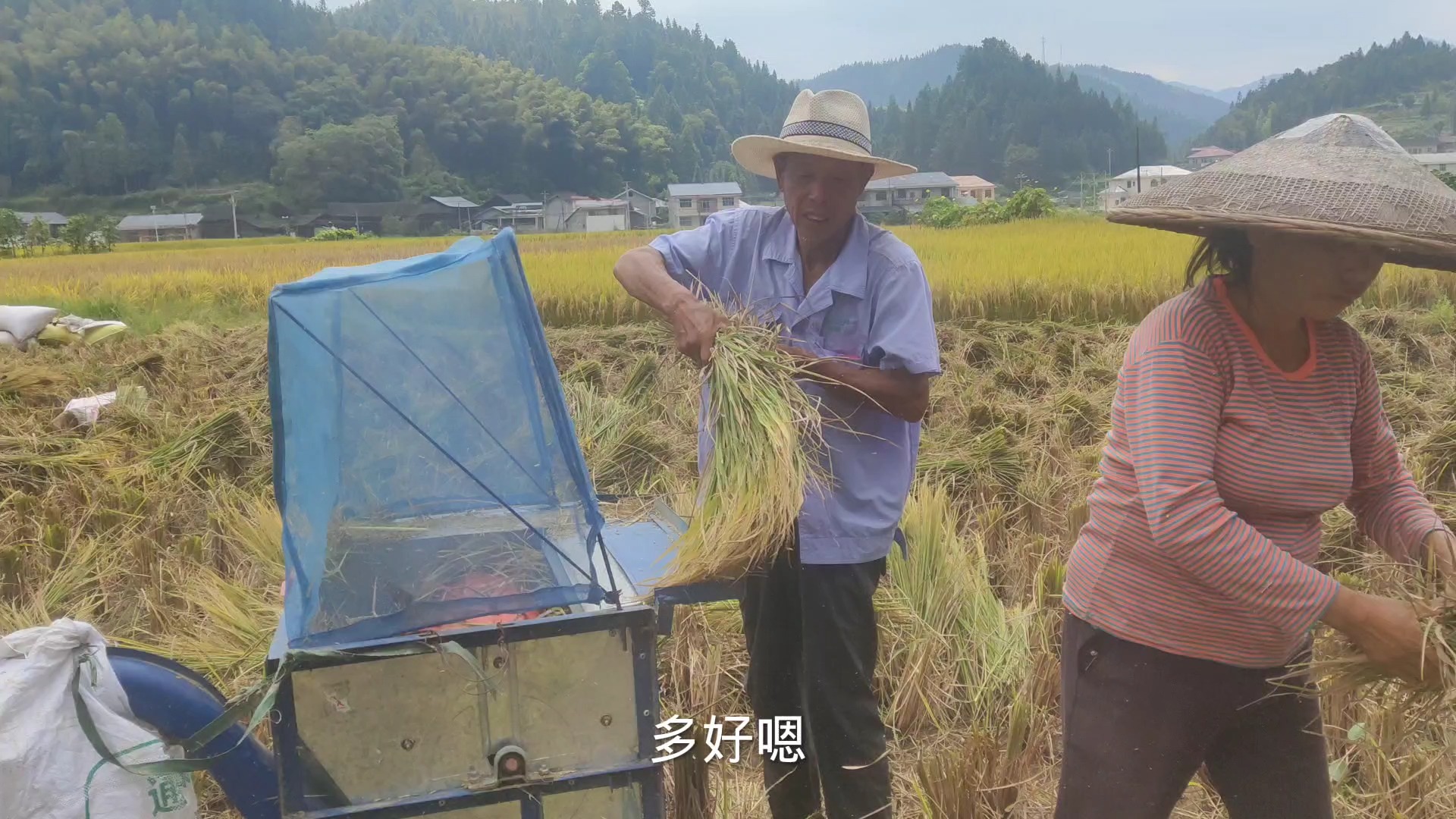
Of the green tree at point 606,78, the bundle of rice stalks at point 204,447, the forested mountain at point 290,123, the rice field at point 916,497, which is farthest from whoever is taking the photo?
the green tree at point 606,78

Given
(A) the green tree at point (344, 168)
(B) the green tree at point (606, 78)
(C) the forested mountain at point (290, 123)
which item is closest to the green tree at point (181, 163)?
(C) the forested mountain at point (290, 123)

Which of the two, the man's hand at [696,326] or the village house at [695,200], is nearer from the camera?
the man's hand at [696,326]

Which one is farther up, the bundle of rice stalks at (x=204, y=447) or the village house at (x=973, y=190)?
the village house at (x=973, y=190)

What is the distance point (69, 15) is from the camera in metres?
58.6

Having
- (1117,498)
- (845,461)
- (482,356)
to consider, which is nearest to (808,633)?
(845,461)

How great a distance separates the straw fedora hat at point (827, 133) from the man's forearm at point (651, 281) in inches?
11.4

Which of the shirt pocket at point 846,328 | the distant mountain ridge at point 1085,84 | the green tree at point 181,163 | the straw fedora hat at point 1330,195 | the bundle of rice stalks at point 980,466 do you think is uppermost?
the distant mountain ridge at point 1085,84

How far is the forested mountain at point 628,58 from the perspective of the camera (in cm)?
5359

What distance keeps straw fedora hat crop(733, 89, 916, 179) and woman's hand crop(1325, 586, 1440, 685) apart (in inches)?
41.9

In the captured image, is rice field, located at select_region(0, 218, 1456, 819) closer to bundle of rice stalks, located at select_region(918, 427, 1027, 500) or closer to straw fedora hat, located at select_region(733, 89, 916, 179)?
bundle of rice stalks, located at select_region(918, 427, 1027, 500)

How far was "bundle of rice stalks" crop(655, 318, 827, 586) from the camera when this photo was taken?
1580mm

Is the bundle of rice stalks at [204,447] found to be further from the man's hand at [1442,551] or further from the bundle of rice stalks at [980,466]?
the man's hand at [1442,551]

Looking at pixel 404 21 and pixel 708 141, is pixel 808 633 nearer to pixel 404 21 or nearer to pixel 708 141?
pixel 708 141

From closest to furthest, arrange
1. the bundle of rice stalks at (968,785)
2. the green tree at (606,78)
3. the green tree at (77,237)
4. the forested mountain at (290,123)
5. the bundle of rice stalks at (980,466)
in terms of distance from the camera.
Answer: the bundle of rice stalks at (968,785) → the bundle of rice stalks at (980,466) → the green tree at (77,237) → the forested mountain at (290,123) → the green tree at (606,78)
